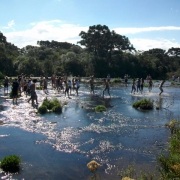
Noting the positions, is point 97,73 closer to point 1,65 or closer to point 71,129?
point 1,65

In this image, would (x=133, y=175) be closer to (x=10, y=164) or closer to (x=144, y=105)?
(x=10, y=164)

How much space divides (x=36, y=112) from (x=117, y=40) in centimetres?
6827

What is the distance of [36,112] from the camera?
20359mm

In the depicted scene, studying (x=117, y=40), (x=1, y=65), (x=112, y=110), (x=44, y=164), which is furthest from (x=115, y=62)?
(x=44, y=164)

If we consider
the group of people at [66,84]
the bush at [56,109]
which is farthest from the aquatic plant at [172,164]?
the group of people at [66,84]

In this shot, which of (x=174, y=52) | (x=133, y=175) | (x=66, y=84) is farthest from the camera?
(x=174, y=52)

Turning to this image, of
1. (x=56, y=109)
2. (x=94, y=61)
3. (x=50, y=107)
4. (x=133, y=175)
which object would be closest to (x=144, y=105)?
(x=56, y=109)

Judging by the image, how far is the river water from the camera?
10094mm

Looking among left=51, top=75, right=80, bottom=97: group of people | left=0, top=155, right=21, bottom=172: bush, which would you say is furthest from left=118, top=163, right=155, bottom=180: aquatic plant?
left=51, top=75, right=80, bottom=97: group of people

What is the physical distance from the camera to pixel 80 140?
13.5 m

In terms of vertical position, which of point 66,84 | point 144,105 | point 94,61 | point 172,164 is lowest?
point 172,164

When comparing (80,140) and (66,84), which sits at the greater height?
(66,84)

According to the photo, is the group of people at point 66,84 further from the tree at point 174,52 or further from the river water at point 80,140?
the tree at point 174,52

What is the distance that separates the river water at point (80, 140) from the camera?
1009cm
